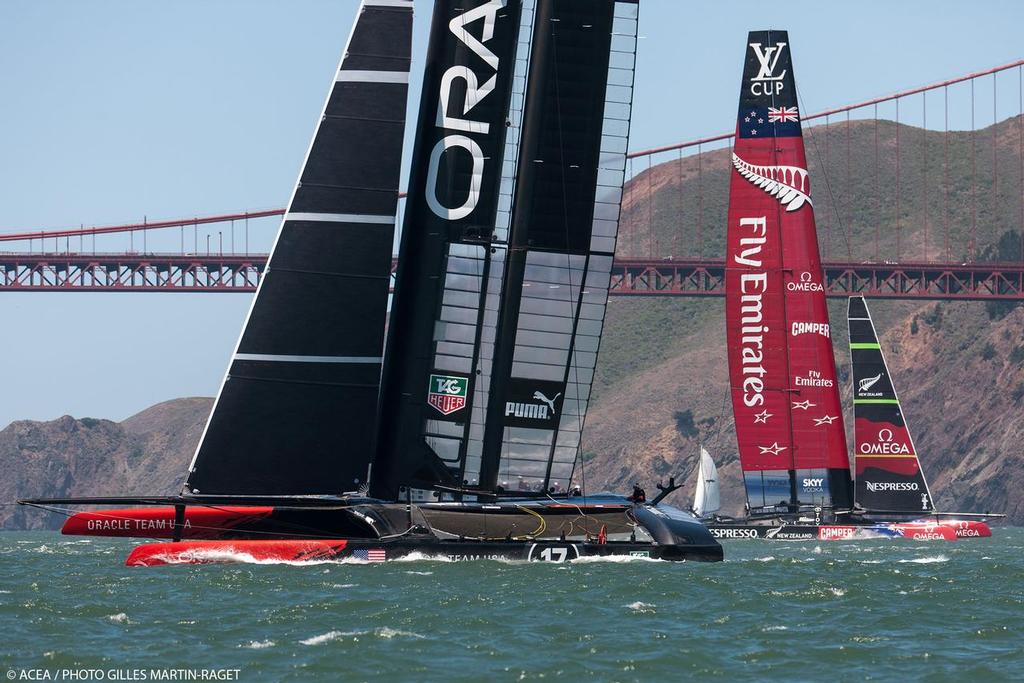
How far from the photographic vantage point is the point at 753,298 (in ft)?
95.0

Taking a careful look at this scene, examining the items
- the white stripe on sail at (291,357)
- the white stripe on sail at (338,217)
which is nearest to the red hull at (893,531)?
the white stripe on sail at (291,357)

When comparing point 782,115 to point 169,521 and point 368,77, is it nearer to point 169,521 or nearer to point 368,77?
point 368,77

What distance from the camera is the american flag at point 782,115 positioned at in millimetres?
29094

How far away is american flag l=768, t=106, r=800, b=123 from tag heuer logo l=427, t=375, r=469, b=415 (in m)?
12.8

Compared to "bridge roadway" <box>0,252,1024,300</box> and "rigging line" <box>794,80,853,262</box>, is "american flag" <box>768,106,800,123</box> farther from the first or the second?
"rigging line" <box>794,80,853,262</box>

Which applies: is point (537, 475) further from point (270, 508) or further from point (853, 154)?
point (853, 154)

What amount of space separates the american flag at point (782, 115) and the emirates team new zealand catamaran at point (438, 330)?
36.8 feet

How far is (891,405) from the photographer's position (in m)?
32.3

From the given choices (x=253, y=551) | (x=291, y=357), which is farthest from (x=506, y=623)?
(x=291, y=357)

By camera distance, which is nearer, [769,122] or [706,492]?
[769,122]

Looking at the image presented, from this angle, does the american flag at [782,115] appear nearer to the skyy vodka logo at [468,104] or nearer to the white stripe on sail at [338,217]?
the skyy vodka logo at [468,104]

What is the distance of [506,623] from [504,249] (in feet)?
18.6

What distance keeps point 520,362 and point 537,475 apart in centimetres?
123

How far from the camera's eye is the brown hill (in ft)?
281
